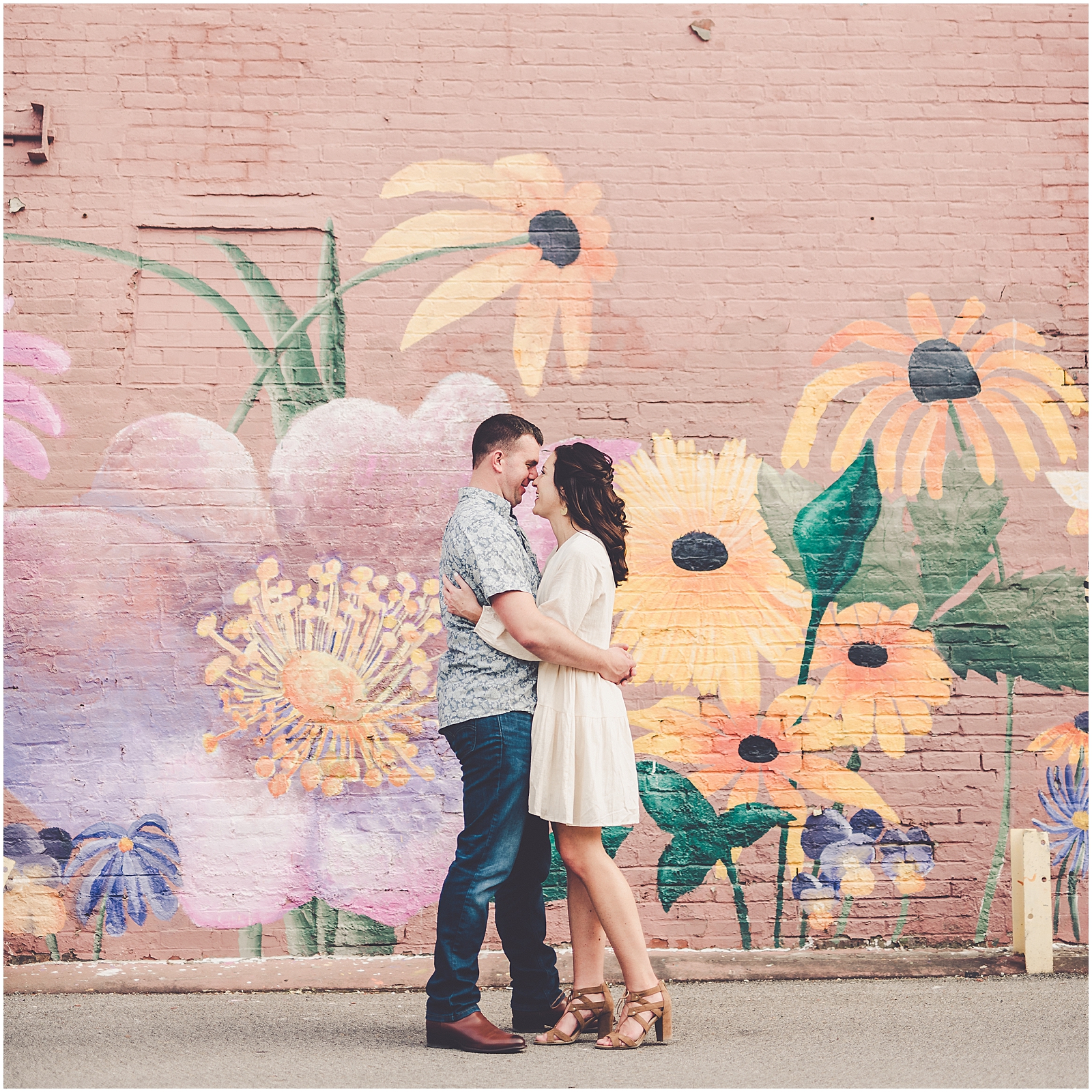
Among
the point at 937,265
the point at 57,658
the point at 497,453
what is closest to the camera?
the point at 497,453

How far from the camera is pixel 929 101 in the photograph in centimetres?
470

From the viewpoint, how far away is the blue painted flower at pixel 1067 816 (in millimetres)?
4535

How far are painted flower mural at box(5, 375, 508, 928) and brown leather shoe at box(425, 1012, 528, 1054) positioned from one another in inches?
44.2

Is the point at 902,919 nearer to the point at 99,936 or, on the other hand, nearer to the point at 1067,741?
the point at 1067,741

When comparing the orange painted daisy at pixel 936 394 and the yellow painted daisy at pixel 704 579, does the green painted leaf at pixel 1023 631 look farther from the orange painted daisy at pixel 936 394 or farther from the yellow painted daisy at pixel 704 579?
the yellow painted daisy at pixel 704 579

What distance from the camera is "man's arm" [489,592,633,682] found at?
10.6 feet

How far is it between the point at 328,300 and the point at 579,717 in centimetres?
222

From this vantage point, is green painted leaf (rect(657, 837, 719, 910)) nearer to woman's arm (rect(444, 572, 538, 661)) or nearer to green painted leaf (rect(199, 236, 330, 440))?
woman's arm (rect(444, 572, 538, 661))

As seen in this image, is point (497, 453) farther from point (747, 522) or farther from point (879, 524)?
point (879, 524)

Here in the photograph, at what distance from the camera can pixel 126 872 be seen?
431 centimetres

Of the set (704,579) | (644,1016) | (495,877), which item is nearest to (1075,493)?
(704,579)

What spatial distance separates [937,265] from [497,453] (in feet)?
7.73

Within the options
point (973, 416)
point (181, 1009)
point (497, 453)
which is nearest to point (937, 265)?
point (973, 416)

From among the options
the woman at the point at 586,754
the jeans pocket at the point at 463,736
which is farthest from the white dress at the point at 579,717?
the jeans pocket at the point at 463,736
